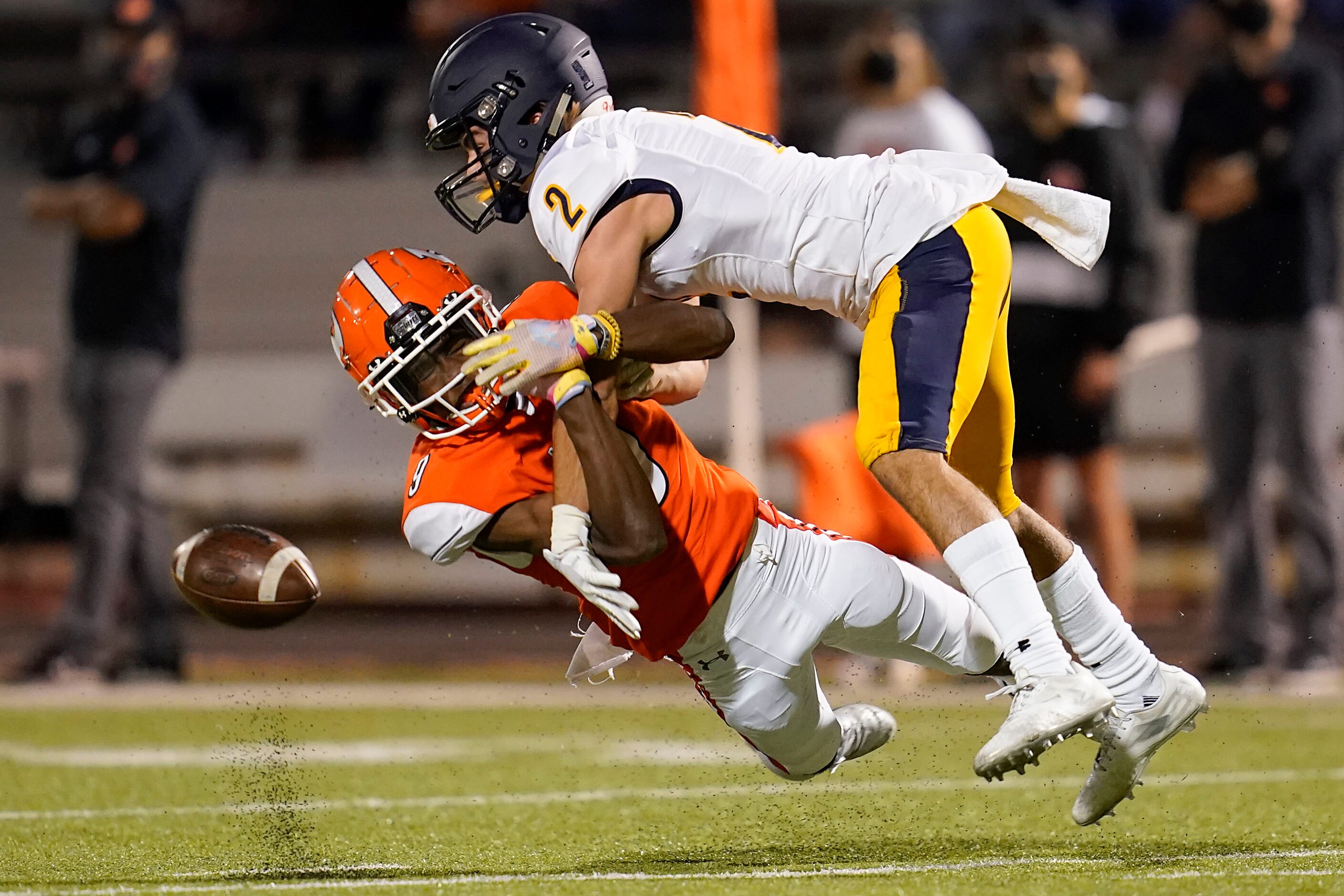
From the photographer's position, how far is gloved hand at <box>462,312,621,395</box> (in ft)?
11.0

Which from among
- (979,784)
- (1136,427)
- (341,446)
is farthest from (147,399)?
(1136,427)

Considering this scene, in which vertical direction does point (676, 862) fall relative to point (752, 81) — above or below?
below

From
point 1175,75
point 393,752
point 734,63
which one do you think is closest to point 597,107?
point 393,752

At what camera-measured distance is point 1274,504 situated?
888cm

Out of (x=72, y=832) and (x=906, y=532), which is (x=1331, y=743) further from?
(x=72, y=832)

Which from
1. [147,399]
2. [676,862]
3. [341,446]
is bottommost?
[341,446]

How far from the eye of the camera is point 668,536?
12.0 ft

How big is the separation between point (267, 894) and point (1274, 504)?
6.63m

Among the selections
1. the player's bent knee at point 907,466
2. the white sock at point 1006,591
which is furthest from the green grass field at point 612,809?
the player's bent knee at point 907,466

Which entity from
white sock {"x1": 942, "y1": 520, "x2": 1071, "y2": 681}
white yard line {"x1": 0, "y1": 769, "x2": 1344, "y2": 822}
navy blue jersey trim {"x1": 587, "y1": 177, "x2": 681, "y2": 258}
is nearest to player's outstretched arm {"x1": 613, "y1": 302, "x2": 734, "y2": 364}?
navy blue jersey trim {"x1": 587, "y1": 177, "x2": 681, "y2": 258}

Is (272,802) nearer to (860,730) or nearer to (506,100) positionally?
(860,730)

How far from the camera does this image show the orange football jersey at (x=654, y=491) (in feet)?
11.8

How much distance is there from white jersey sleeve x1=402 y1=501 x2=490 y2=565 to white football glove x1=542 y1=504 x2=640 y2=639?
24cm

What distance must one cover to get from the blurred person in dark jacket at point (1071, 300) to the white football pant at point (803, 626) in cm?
288
